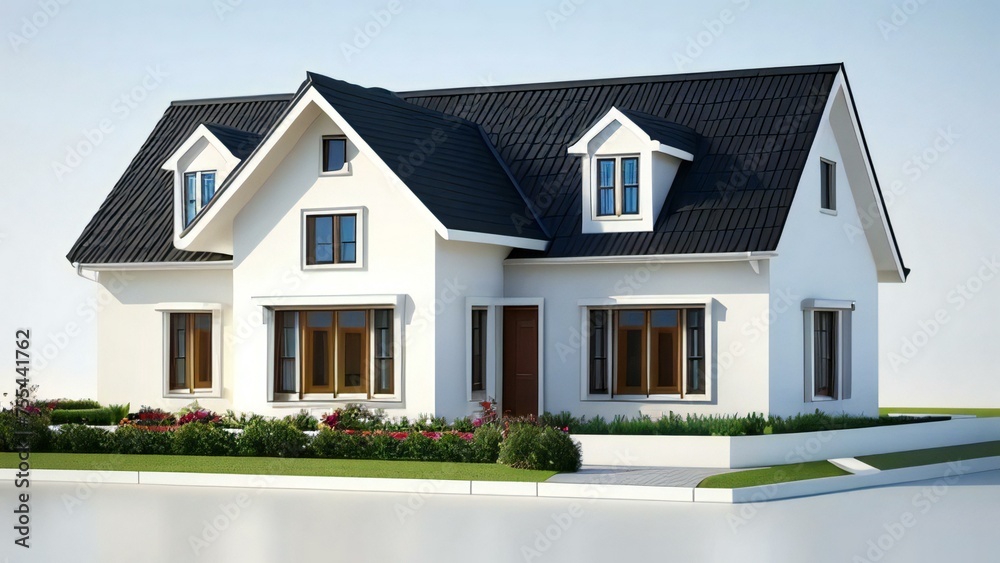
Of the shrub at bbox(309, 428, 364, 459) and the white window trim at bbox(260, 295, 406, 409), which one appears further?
the white window trim at bbox(260, 295, 406, 409)

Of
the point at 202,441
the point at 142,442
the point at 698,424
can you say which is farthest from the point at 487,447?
the point at 142,442

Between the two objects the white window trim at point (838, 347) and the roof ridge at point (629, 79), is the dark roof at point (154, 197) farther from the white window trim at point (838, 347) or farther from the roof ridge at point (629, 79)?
Answer: the white window trim at point (838, 347)

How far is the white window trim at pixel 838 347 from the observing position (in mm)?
25672

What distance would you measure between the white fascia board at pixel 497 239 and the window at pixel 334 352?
7.16ft

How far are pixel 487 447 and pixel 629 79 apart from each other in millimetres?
11422

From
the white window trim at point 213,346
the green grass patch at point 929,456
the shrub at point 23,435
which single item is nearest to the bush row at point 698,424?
the green grass patch at point 929,456

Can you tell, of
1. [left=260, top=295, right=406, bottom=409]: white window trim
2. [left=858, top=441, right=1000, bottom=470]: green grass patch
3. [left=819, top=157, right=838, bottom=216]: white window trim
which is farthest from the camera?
[left=819, top=157, right=838, bottom=216]: white window trim

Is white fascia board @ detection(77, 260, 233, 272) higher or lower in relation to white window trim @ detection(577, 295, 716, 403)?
higher

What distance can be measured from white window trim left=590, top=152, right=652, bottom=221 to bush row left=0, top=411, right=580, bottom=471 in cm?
595

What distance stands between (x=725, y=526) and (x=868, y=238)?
1556 cm

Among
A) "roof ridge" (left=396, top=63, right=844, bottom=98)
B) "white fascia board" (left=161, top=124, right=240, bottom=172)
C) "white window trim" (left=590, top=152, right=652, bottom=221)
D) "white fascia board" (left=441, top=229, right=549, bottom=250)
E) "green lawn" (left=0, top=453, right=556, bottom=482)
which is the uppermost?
"roof ridge" (left=396, top=63, right=844, bottom=98)

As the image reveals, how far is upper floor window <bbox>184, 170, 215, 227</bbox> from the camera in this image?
91.5ft

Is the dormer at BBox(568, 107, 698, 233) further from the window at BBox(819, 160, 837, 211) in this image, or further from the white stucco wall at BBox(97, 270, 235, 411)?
the white stucco wall at BBox(97, 270, 235, 411)

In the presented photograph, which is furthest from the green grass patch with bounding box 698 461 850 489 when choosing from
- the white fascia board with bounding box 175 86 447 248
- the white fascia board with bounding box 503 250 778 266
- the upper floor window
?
the upper floor window
